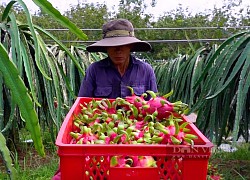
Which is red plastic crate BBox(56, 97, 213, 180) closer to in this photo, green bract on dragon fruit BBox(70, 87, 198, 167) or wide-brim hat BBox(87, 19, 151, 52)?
green bract on dragon fruit BBox(70, 87, 198, 167)

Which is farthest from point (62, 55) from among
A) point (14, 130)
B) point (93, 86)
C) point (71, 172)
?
point (71, 172)

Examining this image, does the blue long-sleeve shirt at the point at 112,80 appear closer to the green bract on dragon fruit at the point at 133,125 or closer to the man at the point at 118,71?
the man at the point at 118,71

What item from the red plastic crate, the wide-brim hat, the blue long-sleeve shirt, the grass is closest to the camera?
the red plastic crate

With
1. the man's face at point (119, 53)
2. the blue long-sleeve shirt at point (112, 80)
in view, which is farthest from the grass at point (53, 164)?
the man's face at point (119, 53)

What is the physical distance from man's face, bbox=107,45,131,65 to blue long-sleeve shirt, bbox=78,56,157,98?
0.16 feet

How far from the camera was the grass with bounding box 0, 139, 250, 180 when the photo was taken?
2.07 metres

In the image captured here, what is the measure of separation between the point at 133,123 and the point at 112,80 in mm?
683

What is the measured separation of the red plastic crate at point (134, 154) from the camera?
724mm

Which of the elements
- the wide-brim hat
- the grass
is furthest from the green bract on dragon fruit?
the grass

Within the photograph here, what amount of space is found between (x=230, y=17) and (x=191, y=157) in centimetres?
786

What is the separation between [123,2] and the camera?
902 cm

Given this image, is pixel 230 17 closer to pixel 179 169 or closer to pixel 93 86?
pixel 93 86

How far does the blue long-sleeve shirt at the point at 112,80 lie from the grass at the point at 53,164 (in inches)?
23.6

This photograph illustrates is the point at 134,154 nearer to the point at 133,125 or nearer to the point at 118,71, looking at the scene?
the point at 133,125
